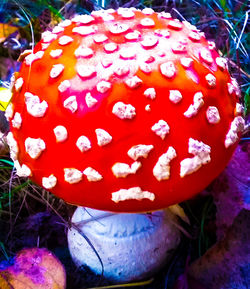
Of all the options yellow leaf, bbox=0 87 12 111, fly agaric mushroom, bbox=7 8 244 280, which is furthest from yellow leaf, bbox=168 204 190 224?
yellow leaf, bbox=0 87 12 111

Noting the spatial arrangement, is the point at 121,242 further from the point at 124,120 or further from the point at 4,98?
the point at 4,98

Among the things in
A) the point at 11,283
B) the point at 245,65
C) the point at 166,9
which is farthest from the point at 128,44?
the point at 166,9

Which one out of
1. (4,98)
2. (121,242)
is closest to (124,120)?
(121,242)

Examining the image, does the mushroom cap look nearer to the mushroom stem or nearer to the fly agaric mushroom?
the fly agaric mushroom

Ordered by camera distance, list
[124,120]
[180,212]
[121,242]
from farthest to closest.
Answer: [180,212]
[121,242]
[124,120]

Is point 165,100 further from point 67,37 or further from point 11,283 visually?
point 11,283

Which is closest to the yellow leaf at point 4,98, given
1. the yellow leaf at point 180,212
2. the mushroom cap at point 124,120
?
the mushroom cap at point 124,120

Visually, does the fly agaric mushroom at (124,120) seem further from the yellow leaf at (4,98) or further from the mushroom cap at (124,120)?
the yellow leaf at (4,98)

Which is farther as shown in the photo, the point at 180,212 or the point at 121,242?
the point at 180,212
